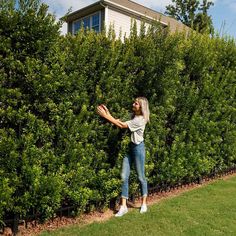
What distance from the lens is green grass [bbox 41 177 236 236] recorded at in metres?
5.52

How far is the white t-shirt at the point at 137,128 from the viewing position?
19.7 feet

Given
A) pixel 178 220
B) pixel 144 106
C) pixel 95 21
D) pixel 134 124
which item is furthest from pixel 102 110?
pixel 95 21

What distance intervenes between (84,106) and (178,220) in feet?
7.65

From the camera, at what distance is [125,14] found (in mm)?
24750

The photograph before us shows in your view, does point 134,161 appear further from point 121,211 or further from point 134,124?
point 121,211

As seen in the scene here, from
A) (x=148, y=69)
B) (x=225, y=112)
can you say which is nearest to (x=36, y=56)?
(x=148, y=69)

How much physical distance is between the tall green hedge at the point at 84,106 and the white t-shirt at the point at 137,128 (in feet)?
0.68

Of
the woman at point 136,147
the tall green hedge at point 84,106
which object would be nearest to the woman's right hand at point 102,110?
the tall green hedge at point 84,106

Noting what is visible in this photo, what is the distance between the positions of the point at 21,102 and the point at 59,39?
1053 millimetres

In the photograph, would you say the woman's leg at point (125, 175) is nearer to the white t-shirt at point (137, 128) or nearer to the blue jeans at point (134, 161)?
the blue jeans at point (134, 161)

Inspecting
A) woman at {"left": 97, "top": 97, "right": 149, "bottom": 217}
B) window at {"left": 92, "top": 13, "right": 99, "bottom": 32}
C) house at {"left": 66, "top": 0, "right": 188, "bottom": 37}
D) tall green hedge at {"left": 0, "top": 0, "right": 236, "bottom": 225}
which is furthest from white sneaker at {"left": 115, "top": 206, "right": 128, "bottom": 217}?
window at {"left": 92, "top": 13, "right": 99, "bottom": 32}

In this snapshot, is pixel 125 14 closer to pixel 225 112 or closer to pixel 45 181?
pixel 225 112

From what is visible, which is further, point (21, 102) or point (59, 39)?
point (59, 39)

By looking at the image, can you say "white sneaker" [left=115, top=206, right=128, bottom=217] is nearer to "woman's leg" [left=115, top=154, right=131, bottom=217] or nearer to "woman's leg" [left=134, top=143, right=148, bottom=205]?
"woman's leg" [left=115, top=154, right=131, bottom=217]
